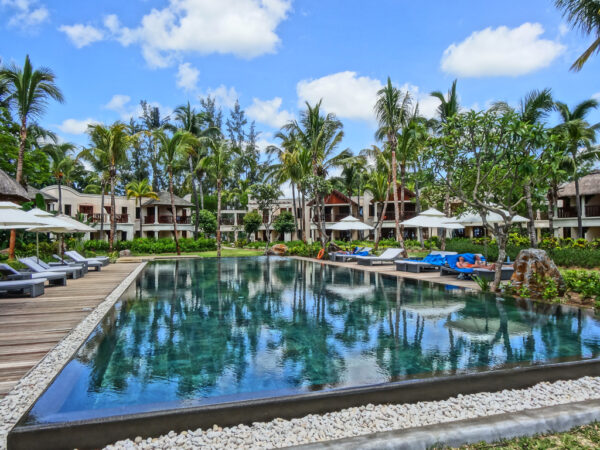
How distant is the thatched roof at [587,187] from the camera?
30464mm

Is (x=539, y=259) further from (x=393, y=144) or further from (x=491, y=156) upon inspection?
(x=393, y=144)

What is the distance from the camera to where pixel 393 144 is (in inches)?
859

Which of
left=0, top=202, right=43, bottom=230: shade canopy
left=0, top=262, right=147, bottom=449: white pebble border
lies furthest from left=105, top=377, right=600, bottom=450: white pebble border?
left=0, top=202, right=43, bottom=230: shade canopy

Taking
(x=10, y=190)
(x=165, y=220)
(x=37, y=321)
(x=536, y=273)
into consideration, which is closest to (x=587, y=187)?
(x=536, y=273)

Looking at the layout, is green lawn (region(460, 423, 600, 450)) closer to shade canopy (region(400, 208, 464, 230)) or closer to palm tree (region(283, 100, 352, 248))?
shade canopy (region(400, 208, 464, 230))

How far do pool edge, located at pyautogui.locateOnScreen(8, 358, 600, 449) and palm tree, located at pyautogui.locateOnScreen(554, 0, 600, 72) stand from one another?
1242 cm

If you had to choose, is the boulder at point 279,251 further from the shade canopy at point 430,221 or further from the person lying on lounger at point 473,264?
the person lying on lounger at point 473,264

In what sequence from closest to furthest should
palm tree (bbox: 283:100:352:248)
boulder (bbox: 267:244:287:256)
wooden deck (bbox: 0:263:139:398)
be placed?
wooden deck (bbox: 0:263:139:398) < palm tree (bbox: 283:100:352:248) < boulder (bbox: 267:244:287:256)

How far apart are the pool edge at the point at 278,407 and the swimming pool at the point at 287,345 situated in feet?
0.50

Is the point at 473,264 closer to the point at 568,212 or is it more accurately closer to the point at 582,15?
the point at 582,15

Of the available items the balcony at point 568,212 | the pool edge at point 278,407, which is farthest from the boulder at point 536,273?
the balcony at point 568,212

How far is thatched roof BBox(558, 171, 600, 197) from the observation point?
3046cm

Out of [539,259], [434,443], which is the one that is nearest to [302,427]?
[434,443]

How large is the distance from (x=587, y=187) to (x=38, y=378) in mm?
37232
